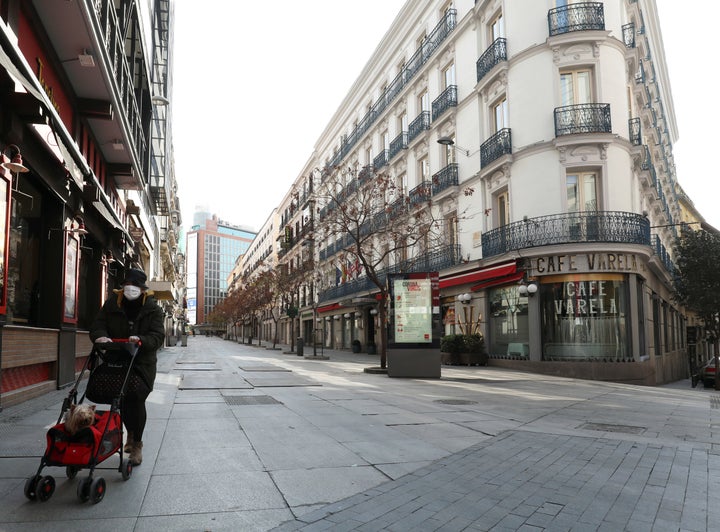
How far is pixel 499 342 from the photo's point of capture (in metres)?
21.5

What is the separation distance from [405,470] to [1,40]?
21.9 feet

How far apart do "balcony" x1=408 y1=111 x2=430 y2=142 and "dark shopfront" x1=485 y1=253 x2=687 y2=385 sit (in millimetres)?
11071

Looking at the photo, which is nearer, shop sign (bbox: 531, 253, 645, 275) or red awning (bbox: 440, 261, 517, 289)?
shop sign (bbox: 531, 253, 645, 275)

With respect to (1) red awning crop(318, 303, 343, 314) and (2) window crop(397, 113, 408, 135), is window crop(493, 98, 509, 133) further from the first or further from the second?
(1) red awning crop(318, 303, 343, 314)

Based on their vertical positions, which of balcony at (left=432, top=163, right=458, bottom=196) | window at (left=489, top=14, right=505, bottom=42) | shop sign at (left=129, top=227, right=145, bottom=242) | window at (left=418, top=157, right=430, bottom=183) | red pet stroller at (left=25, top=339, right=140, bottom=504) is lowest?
red pet stroller at (left=25, top=339, right=140, bottom=504)

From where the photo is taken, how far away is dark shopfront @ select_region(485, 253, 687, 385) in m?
17.7

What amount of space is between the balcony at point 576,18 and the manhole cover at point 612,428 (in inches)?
625

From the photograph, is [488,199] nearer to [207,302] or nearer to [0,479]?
[0,479]

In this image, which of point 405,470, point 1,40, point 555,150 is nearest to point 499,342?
point 555,150

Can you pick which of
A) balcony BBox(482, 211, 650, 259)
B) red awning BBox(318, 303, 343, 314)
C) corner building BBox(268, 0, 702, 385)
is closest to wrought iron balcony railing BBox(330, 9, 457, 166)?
corner building BBox(268, 0, 702, 385)

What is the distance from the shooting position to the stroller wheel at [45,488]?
3.75 m

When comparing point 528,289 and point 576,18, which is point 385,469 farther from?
point 576,18

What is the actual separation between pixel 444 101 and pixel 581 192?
9.26 meters

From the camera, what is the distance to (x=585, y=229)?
1836 centimetres
